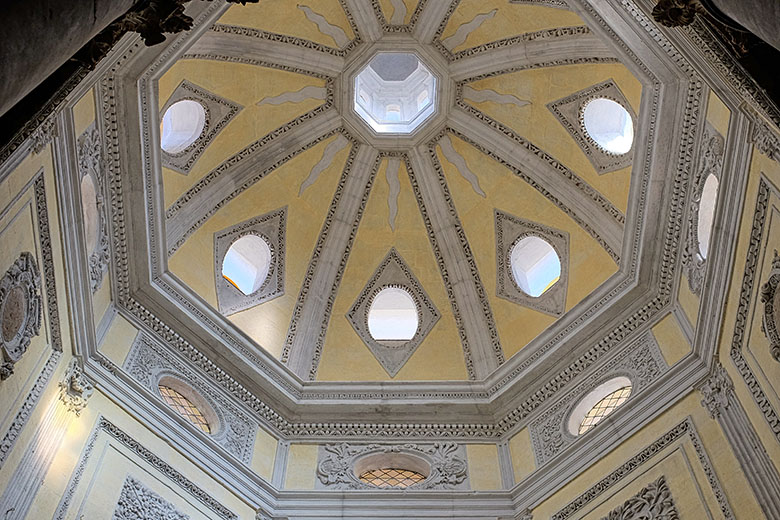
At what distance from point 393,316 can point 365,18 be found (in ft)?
17.9

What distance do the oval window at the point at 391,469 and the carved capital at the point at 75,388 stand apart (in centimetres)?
412

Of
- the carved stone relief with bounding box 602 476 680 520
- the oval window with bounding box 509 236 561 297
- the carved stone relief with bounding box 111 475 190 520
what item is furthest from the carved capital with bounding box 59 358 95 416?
the oval window with bounding box 509 236 561 297

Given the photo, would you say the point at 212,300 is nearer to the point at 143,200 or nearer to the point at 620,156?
the point at 143,200

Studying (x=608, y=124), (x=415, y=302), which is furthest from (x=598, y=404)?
(x=608, y=124)

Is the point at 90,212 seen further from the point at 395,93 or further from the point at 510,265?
the point at 395,93

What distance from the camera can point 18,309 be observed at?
351 inches

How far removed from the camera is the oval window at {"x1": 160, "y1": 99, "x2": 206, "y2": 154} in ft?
47.4

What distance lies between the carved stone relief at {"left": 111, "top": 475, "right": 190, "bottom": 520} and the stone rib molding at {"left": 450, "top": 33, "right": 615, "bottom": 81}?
950 centimetres

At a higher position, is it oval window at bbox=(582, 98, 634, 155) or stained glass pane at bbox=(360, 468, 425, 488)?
oval window at bbox=(582, 98, 634, 155)

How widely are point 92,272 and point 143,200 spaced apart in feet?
4.99

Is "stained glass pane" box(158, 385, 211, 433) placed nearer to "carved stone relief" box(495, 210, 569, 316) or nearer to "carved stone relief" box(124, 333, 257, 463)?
"carved stone relief" box(124, 333, 257, 463)

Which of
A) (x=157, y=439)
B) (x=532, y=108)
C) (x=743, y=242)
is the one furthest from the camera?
(x=532, y=108)

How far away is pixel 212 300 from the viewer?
14.1 meters

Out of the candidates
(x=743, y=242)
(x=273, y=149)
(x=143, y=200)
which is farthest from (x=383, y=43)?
(x=743, y=242)
